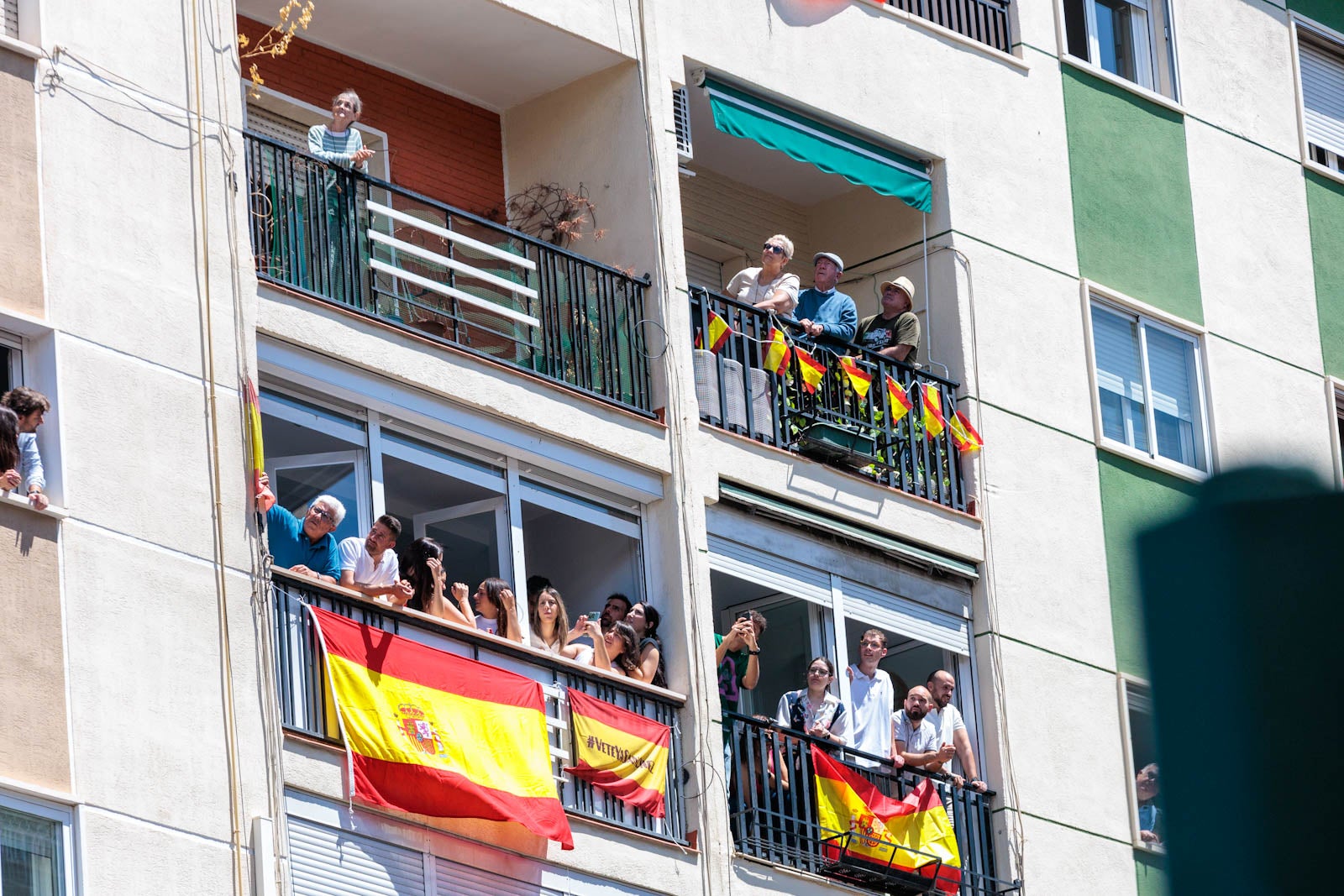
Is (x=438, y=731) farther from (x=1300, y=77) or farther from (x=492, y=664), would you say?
(x=1300, y=77)

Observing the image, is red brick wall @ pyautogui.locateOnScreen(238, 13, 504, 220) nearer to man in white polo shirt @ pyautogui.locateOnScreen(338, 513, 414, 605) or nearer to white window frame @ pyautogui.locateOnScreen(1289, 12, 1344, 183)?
man in white polo shirt @ pyautogui.locateOnScreen(338, 513, 414, 605)

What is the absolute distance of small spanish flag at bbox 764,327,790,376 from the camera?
57.5ft

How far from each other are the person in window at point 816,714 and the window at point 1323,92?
9965mm

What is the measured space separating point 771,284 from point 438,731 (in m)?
5.34

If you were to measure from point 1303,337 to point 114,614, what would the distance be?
1369 centimetres

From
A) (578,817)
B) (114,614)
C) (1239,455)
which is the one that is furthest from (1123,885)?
(1239,455)

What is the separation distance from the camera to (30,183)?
12.8 metres

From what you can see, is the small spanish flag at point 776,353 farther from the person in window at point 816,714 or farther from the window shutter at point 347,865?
the window shutter at point 347,865

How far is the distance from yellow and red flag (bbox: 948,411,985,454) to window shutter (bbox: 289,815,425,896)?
6.66m

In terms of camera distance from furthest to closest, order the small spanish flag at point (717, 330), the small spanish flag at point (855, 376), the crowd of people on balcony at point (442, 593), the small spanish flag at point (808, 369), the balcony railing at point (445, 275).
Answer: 1. the small spanish flag at point (855, 376)
2. the small spanish flag at point (808, 369)
3. the small spanish flag at point (717, 330)
4. the balcony railing at point (445, 275)
5. the crowd of people on balcony at point (442, 593)

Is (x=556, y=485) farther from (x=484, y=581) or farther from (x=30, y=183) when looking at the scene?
(x=30, y=183)

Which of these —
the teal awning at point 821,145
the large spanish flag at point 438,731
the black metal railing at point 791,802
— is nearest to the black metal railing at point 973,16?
the teal awning at point 821,145

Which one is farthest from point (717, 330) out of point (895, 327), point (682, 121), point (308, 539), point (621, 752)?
point (308, 539)

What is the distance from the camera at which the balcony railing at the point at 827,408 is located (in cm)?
1747
